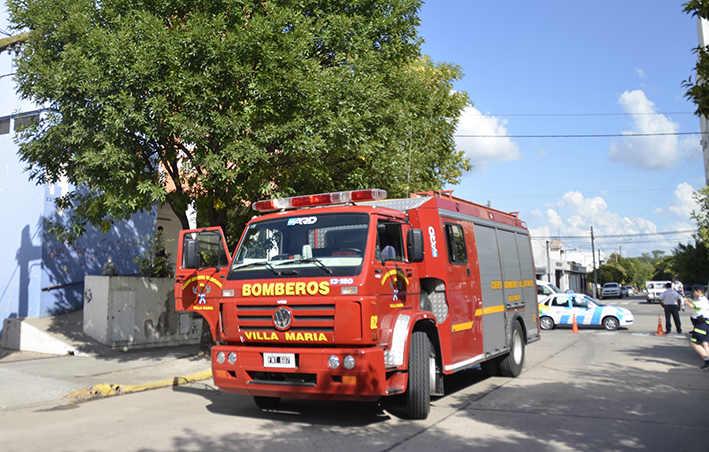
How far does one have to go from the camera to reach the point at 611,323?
826 inches

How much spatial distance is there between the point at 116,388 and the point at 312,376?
→ 4656 millimetres

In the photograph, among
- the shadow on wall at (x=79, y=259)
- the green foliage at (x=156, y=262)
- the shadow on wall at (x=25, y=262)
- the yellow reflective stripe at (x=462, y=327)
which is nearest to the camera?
the yellow reflective stripe at (x=462, y=327)

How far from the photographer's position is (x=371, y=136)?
36.8ft

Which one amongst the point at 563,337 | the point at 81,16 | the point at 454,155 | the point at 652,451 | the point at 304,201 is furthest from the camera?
the point at 454,155

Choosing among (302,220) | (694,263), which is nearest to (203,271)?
(302,220)

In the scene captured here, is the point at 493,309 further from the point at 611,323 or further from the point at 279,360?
the point at 611,323

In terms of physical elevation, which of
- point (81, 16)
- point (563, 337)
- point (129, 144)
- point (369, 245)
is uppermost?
point (81, 16)

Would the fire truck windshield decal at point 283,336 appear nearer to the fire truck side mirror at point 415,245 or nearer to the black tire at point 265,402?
the black tire at point 265,402

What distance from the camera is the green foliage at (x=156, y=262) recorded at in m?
15.0

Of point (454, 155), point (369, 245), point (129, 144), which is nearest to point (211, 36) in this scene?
point (129, 144)

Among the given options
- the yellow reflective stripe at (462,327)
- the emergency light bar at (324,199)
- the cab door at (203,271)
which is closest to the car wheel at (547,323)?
the yellow reflective stripe at (462,327)

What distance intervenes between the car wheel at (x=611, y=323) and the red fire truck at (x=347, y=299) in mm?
14691

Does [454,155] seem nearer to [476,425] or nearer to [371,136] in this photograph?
[371,136]

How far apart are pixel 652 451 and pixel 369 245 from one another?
3506 millimetres
